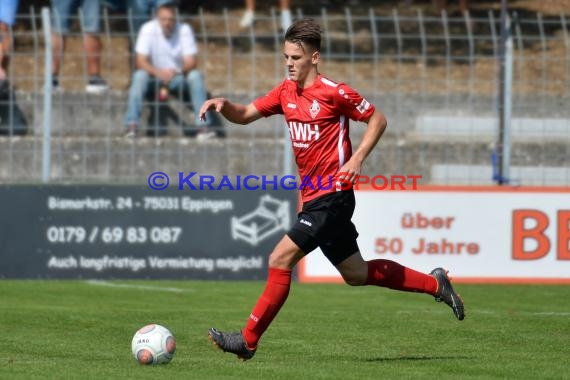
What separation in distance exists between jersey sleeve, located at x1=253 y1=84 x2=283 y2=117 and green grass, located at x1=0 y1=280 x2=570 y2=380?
1.60 metres

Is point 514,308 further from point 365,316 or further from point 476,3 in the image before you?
point 476,3

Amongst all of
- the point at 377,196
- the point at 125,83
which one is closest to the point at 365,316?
the point at 377,196

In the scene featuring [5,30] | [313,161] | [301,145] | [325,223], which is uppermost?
[5,30]

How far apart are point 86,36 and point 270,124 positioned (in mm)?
2578

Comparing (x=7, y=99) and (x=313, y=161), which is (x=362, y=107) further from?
(x=7, y=99)

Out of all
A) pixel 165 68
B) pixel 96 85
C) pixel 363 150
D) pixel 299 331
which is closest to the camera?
pixel 363 150

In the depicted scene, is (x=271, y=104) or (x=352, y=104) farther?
(x=271, y=104)

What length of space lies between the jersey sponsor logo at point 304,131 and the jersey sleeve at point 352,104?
0.71ft

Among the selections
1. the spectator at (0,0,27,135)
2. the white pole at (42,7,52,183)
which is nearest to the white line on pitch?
the white pole at (42,7,52,183)

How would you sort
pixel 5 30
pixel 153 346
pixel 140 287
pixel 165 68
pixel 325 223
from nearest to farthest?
pixel 153 346, pixel 325 223, pixel 140 287, pixel 165 68, pixel 5 30

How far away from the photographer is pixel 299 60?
25.6 ft

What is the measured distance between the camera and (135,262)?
13734mm

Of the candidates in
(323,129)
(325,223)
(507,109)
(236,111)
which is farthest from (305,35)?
(507,109)

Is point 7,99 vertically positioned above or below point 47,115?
above
